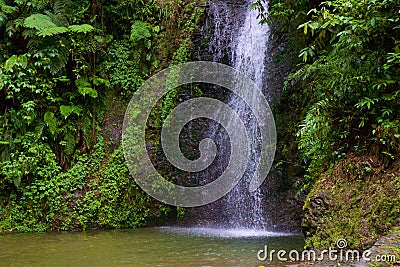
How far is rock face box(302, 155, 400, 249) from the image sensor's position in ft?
12.6

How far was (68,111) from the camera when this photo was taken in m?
8.62

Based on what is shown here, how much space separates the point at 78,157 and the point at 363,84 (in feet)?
20.3

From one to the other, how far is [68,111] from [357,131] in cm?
591

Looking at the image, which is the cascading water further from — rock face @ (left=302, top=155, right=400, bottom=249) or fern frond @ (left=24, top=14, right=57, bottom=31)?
fern frond @ (left=24, top=14, right=57, bottom=31)

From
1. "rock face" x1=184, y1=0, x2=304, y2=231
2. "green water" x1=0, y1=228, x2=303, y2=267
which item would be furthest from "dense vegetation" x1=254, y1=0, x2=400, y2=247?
"rock face" x1=184, y1=0, x2=304, y2=231

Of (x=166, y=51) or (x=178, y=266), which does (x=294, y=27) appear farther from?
(x=178, y=266)

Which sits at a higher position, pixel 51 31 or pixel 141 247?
pixel 51 31

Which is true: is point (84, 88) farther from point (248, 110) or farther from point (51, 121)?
point (248, 110)

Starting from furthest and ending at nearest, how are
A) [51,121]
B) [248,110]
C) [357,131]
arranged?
[248,110], [51,121], [357,131]

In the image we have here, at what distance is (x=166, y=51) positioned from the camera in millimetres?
9961

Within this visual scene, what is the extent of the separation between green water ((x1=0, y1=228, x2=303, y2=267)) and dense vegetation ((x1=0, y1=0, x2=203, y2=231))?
2.67 ft

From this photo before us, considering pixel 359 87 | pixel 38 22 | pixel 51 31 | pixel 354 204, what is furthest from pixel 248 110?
pixel 354 204

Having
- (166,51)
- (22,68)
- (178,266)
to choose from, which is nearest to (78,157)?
(22,68)

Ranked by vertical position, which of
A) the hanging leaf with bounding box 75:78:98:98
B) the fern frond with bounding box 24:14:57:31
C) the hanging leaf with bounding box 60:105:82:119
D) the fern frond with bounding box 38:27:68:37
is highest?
the fern frond with bounding box 24:14:57:31
